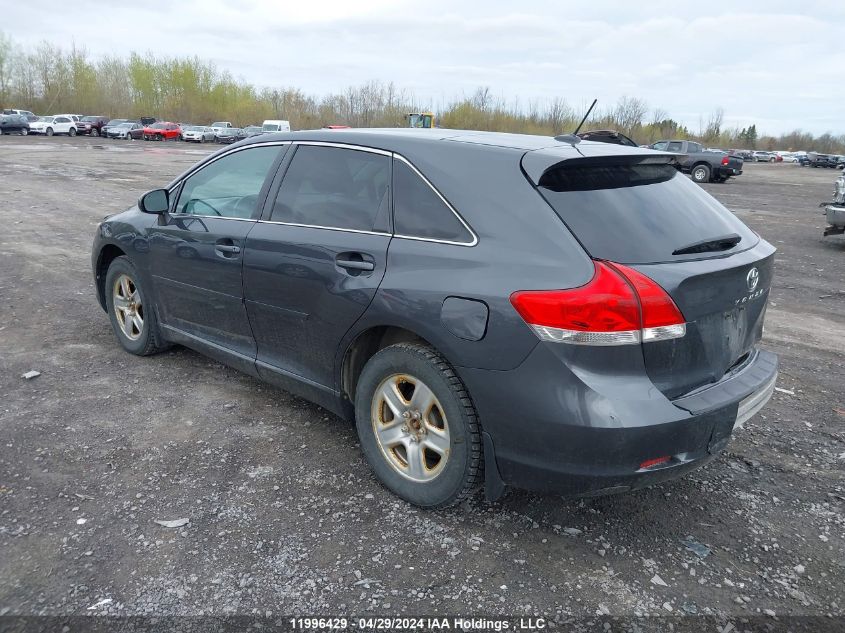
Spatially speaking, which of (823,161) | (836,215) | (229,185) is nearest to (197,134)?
(836,215)

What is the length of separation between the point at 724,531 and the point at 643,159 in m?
1.76

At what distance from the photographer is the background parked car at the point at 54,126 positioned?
52.0 meters

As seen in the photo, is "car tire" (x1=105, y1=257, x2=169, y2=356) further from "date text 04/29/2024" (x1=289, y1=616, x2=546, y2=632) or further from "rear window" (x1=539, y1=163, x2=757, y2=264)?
"rear window" (x1=539, y1=163, x2=757, y2=264)

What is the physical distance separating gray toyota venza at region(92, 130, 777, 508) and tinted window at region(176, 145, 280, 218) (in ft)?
0.20

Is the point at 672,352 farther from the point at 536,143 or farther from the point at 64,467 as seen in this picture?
the point at 64,467

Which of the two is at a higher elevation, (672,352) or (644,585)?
(672,352)

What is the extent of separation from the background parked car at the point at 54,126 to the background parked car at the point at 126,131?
3558mm

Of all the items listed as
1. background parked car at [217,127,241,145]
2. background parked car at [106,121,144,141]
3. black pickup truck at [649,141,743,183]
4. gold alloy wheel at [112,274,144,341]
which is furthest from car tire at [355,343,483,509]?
background parked car at [106,121,144,141]

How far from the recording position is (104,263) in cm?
526

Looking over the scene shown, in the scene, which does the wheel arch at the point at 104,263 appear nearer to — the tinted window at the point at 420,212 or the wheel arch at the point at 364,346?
the wheel arch at the point at 364,346

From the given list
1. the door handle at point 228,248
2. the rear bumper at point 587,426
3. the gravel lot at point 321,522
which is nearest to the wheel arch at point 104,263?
the gravel lot at point 321,522

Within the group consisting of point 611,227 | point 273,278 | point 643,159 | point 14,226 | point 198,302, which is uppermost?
point 643,159

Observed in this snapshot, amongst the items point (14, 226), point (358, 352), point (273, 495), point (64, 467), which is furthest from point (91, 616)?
point (14, 226)

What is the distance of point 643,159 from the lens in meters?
3.10
